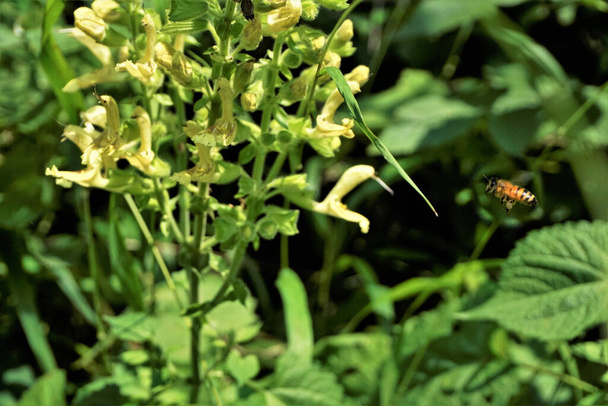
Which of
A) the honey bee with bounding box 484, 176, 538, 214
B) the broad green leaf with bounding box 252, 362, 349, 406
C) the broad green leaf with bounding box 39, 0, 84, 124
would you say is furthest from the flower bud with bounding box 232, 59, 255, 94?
the broad green leaf with bounding box 252, 362, 349, 406

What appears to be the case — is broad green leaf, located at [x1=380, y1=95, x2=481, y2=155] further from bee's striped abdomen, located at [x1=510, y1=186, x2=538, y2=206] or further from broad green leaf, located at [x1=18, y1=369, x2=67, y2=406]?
broad green leaf, located at [x1=18, y1=369, x2=67, y2=406]

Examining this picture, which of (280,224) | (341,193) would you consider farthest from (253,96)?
(341,193)

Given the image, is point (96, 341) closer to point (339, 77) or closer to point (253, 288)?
point (253, 288)

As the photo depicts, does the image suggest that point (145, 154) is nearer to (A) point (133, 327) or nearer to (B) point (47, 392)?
(A) point (133, 327)

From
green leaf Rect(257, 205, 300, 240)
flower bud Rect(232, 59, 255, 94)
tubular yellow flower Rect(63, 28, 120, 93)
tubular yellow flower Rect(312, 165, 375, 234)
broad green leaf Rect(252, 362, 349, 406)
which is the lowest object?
broad green leaf Rect(252, 362, 349, 406)

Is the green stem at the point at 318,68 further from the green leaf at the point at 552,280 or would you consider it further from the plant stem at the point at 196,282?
the green leaf at the point at 552,280

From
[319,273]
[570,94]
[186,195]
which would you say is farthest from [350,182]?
[570,94]
